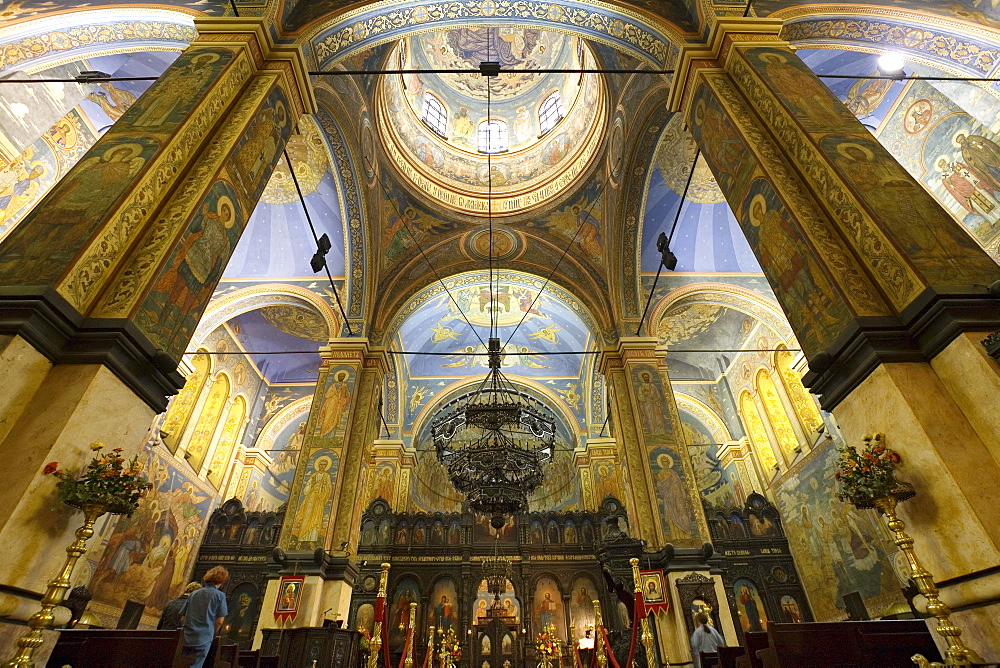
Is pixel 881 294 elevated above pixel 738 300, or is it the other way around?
pixel 738 300

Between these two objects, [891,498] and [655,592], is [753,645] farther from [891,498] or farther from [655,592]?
[655,592]

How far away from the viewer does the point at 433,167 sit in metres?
12.3

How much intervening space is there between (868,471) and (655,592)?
5.81 m

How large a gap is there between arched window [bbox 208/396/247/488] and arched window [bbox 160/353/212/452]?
1590 mm

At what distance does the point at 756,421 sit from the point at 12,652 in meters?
15.1

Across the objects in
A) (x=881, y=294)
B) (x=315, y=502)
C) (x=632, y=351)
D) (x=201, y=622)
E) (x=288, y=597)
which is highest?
(x=632, y=351)

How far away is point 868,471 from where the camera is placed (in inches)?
112

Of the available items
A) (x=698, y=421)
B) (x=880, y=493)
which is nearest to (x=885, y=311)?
(x=880, y=493)

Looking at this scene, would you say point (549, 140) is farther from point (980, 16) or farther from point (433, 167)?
point (980, 16)

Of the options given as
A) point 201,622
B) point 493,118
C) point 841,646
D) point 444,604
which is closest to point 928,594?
point 841,646

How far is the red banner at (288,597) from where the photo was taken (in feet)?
23.6

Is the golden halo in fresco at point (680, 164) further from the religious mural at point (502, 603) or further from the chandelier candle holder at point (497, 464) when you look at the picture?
the religious mural at point (502, 603)

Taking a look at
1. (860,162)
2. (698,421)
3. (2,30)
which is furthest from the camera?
(698,421)

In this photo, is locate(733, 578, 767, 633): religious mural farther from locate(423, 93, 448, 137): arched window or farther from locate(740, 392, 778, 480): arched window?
locate(423, 93, 448, 137): arched window
